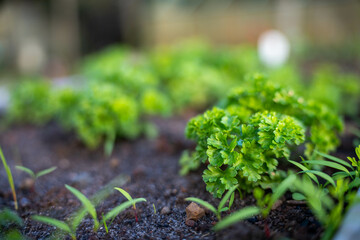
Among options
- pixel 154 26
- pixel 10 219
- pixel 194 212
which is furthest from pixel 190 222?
pixel 154 26

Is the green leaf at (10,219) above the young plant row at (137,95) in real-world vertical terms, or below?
below

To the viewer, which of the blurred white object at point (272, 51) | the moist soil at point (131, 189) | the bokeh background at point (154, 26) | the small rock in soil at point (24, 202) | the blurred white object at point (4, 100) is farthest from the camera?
the bokeh background at point (154, 26)

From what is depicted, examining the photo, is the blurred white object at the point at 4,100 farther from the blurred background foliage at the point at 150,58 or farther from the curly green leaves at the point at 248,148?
the curly green leaves at the point at 248,148

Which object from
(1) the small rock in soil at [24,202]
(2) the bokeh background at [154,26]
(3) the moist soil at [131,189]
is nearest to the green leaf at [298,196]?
(3) the moist soil at [131,189]

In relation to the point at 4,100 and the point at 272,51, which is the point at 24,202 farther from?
the point at 272,51

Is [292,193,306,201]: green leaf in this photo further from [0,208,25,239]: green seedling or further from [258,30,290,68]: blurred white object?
[258,30,290,68]: blurred white object

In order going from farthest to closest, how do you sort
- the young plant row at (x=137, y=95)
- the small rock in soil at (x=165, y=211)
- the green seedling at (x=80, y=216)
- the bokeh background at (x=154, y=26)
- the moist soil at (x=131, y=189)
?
the bokeh background at (x=154, y=26) < the young plant row at (x=137, y=95) < the small rock in soil at (x=165, y=211) < the moist soil at (x=131, y=189) < the green seedling at (x=80, y=216)

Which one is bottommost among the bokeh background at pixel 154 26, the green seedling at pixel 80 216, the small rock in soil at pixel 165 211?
the small rock in soil at pixel 165 211
